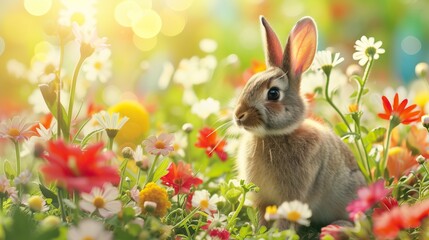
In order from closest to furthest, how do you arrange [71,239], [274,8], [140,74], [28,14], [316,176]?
[71,239] < [316,176] < [140,74] < [28,14] < [274,8]

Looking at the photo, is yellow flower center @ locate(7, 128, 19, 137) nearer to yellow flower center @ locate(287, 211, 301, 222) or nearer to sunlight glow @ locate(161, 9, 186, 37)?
yellow flower center @ locate(287, 211, 301, 222)

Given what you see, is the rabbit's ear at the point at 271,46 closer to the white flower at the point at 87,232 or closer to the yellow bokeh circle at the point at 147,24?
the white flower at the point at 87,232

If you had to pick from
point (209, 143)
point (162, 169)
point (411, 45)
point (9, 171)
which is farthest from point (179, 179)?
point (411, 45)

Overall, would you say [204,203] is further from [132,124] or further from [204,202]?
[132,124]

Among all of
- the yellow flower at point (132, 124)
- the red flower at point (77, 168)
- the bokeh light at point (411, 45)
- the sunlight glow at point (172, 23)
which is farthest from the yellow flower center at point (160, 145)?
the bokeh light at point (411, 45)

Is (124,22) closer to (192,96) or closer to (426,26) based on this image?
(192,96)

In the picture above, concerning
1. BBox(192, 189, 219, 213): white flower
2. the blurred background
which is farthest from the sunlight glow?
BBox(192, 189, 219, 213): white flower

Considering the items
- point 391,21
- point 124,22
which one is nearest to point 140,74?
point 124,22
